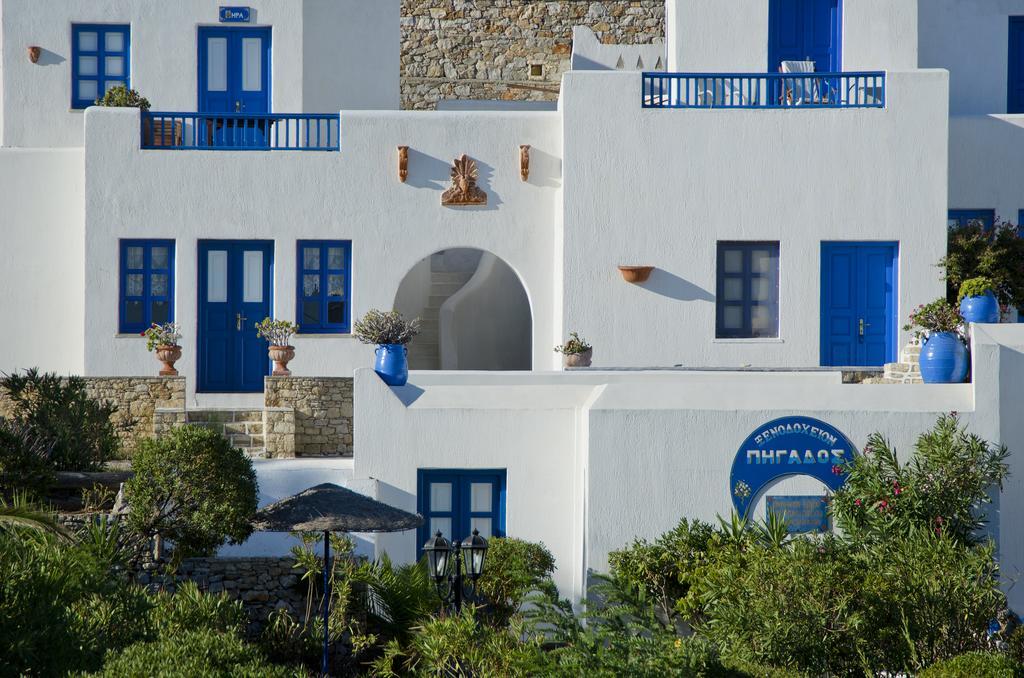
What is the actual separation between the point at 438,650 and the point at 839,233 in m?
8.94

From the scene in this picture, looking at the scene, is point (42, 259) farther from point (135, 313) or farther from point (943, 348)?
point (943, 348)

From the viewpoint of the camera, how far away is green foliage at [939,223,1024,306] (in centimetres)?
1783

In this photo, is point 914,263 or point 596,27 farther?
point 596,27

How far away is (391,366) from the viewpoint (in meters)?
14.9

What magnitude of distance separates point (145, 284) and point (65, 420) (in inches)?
142

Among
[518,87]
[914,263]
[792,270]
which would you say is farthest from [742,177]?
[518,87]

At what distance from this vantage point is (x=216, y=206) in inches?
733

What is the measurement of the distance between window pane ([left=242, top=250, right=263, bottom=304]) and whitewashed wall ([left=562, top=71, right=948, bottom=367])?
415 centimetres

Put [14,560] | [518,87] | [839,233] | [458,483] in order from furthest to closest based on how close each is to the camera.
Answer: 1. [518,87]
2. [839,233]
3. [458,483]
4. [14,560]

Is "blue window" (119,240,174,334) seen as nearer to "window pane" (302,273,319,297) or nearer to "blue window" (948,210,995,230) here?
"window pane" (302,273,319,297)

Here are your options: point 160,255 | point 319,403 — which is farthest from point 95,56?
point 319,403

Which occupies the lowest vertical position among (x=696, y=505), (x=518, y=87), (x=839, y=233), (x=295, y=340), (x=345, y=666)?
(x=345, y=666)

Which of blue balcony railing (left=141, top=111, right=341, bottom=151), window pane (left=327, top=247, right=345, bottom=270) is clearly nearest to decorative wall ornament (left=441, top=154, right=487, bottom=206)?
window pane (left=327, top=247, right=345, bottom=270)

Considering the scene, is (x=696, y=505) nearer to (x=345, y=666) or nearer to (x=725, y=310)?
(x=345, y=666)
